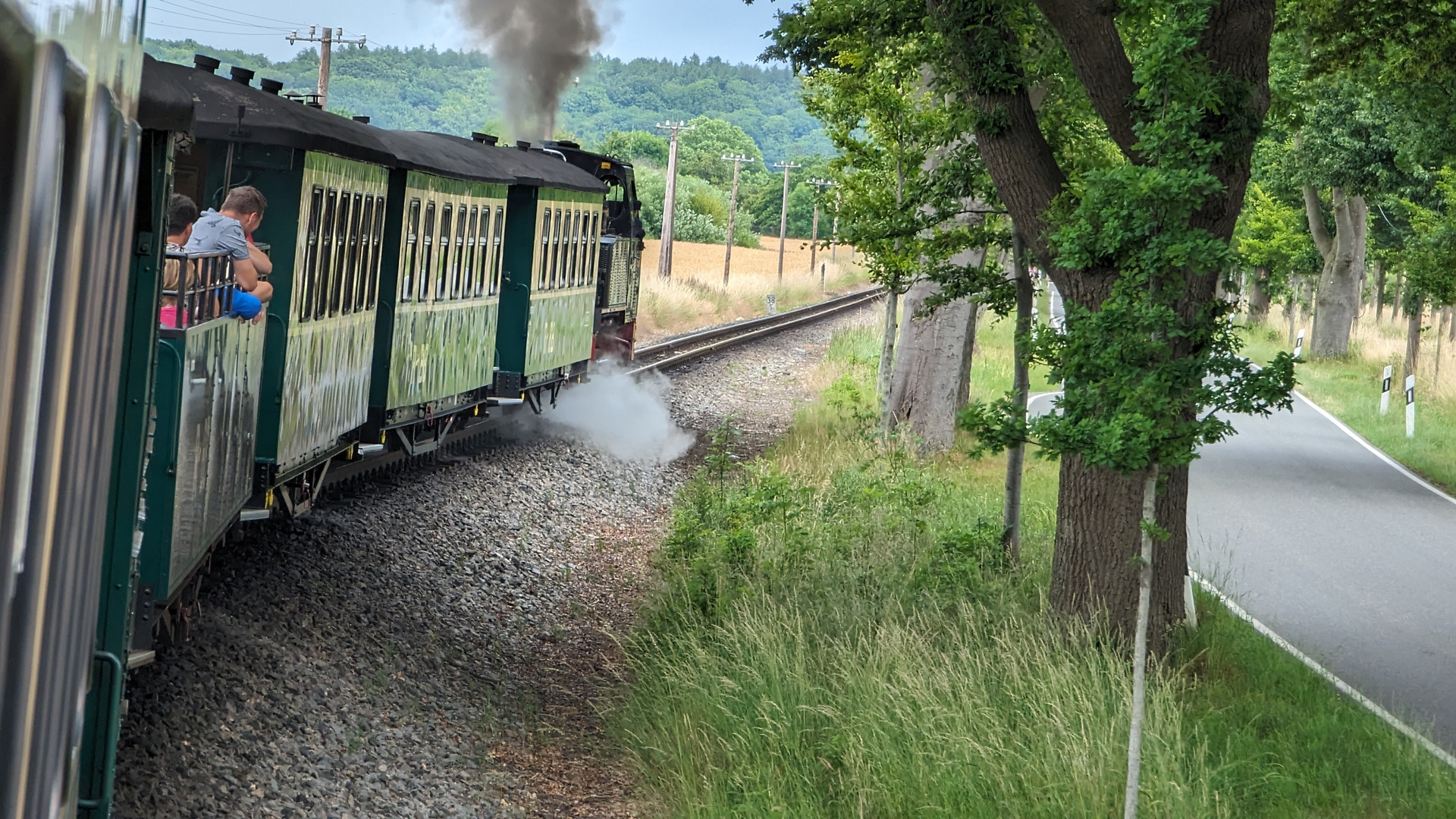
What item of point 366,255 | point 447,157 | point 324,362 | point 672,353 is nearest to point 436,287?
point 447,157

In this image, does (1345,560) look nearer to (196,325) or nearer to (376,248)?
(376,248)

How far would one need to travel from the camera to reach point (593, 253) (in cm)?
1834

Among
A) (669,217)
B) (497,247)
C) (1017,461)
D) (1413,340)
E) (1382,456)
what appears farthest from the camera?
(669,217)

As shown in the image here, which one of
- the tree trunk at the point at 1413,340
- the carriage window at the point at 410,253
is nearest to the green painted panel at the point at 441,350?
the carriage window at the point at 410,253

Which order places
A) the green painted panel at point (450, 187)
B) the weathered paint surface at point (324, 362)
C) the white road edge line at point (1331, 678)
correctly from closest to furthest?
the white road edge line at point (1331, 678) < the weathered paint surface at point (324, 362) < the green painted panel at point (450, 187)

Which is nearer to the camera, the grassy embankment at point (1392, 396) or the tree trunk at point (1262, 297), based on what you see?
the grassy embankment at point (1392, 396)

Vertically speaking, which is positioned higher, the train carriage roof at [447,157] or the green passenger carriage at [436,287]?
the train carriage roof at [447,157]

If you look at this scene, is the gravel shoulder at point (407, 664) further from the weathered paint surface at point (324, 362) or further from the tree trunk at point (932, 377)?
the tree trunk at point (932, 377)

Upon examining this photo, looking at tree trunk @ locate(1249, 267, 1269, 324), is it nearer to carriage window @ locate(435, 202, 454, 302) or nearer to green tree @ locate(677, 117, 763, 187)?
carriage window @ locate(435, 202, 454, 302)

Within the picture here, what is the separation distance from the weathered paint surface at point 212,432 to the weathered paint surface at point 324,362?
0.54 meters

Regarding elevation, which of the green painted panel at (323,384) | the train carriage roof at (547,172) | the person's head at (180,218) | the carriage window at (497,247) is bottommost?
the green painted panel at (323,384)

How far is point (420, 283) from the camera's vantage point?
1149 centimetres

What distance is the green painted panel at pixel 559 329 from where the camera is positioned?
15.4 meters

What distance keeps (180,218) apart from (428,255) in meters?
4.57
